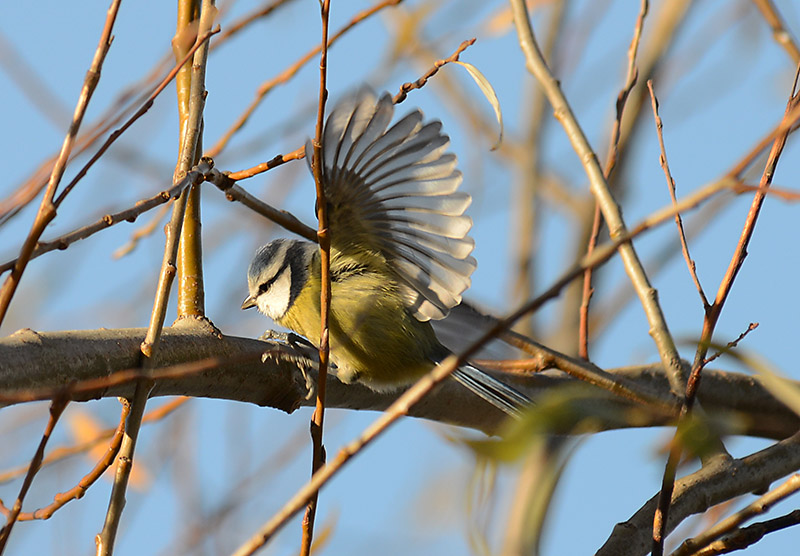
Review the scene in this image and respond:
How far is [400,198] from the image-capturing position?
1.89 meters

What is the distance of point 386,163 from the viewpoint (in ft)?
5.92

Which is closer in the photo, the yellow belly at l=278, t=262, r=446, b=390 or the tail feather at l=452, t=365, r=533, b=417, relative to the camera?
the tail feather at l=452, t=365, r=533, b=417

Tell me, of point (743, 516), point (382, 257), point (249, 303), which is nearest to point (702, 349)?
point (743, 516)

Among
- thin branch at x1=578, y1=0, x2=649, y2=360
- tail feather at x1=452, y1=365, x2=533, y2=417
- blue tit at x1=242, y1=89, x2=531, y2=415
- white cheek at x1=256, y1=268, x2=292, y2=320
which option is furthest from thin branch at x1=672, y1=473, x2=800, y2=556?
white cheek at x1=256, y1=268, x2=292, y2=320

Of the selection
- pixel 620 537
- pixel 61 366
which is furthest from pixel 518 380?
pixel 61 366

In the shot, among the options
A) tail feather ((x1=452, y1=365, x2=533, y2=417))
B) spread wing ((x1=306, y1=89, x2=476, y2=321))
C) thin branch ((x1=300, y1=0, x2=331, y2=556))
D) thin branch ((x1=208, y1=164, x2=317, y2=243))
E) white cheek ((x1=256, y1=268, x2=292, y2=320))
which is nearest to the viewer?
thin branch ((x1=300, y1=0, x2=331, y2=556))

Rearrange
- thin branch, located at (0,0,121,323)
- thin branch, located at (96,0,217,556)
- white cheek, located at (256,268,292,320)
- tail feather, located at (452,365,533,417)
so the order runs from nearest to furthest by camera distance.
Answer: thin branch, located at (0,0,121,323), thin branch, located at (96,0,217,556), tail feather, located at (452,365,533,417), white cheek, located at (256,268,292,320)

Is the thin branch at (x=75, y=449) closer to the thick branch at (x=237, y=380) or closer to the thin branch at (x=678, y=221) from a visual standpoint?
the thick branch at (x=237, y=380)

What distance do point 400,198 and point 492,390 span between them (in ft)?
1.56

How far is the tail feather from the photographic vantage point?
6.54 feet

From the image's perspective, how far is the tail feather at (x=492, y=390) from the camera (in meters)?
1.99

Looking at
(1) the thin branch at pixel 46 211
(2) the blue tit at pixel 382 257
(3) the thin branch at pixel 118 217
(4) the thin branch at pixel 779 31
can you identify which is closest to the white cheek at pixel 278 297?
(2) the blue tit at pixel 382 257

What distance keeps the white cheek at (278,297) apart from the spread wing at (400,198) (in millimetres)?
191

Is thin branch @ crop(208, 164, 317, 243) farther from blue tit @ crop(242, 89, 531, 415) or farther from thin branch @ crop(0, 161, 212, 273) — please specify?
blue tit @ crop(242, 89, 531, 415)
